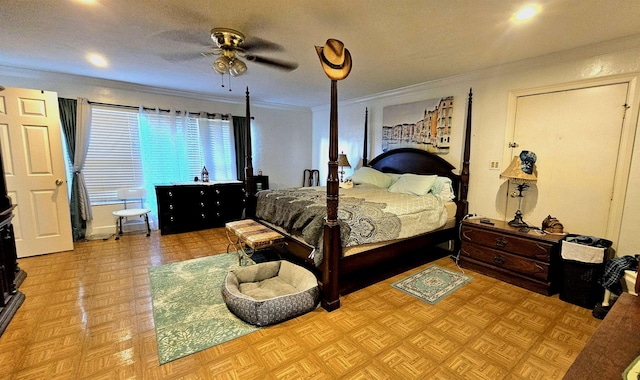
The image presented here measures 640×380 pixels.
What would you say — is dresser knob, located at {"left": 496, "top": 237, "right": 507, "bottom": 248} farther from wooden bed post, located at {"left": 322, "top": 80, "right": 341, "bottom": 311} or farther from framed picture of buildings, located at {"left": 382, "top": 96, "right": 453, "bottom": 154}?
wooden bed post, located at {"left": 322, "top": 80, "right": 341, "bottom": 311}

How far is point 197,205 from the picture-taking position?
491cm

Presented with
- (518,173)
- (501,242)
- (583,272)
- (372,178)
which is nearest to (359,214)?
(501,242)

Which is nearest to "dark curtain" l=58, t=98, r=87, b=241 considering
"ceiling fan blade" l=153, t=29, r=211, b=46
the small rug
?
"ceiling fan blade" l=153, t=29, r=211, b=46

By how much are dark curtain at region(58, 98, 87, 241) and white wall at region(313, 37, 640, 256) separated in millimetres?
4078

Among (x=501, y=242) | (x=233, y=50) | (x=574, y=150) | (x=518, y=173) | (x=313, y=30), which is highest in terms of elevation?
(x=313, y=30)

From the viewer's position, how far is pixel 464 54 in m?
2.94

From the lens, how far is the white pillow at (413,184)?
12.4 ft

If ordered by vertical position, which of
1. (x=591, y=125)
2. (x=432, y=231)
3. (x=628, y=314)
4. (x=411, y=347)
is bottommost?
(x=411, y=347)

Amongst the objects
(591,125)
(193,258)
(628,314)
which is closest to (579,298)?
Result: (591,125)

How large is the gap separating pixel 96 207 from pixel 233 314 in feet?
12.1

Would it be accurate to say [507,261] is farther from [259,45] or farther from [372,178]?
[259,45]

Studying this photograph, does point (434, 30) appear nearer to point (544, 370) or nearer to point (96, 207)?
point (544, 370)

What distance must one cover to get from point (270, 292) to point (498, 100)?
3.50 meters

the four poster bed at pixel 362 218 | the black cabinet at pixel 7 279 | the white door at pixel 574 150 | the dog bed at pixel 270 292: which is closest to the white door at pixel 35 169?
the black cabinet at pixel 7 279
